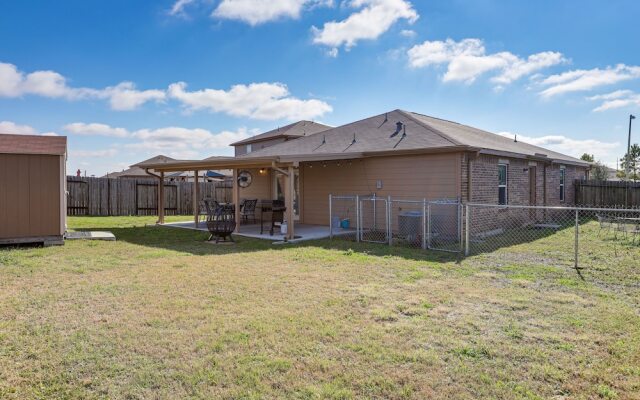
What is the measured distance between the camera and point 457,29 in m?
13.4

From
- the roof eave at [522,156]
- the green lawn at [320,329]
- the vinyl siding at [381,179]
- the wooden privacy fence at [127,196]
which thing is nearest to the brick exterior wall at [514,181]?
the roof eave at [522,156]

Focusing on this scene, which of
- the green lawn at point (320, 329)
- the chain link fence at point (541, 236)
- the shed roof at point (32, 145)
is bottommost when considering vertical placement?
the green lawn at point (320, 329)

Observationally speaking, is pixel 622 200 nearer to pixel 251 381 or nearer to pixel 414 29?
pixel 414 29

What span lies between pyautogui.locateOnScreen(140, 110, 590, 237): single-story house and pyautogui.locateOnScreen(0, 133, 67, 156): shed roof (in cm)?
374

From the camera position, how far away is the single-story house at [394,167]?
1113cm

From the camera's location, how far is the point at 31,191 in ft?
32.7

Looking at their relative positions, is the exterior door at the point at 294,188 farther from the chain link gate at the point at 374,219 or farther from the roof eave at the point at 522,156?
the roof eave at the point at 522,156

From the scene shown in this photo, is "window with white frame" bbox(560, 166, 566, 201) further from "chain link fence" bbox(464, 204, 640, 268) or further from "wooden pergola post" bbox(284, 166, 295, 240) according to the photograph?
"wooden pergola post" bbox(284, 166, 295, 240)

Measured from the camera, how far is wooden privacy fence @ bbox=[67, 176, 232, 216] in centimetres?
1962

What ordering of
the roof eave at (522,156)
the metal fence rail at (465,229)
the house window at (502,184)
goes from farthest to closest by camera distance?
1. the house window at (502,184)
2. the roof eave at (522,156)
3. the metal fence rail at (465,229)

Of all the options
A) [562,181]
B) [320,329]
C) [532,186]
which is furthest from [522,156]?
[320,329]

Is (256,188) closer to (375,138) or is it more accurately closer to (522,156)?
(375,138)

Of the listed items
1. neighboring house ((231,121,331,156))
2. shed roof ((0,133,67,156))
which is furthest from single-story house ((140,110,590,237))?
neighboring house ((231,121,331,156))

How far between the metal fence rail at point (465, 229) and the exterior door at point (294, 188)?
213cm
